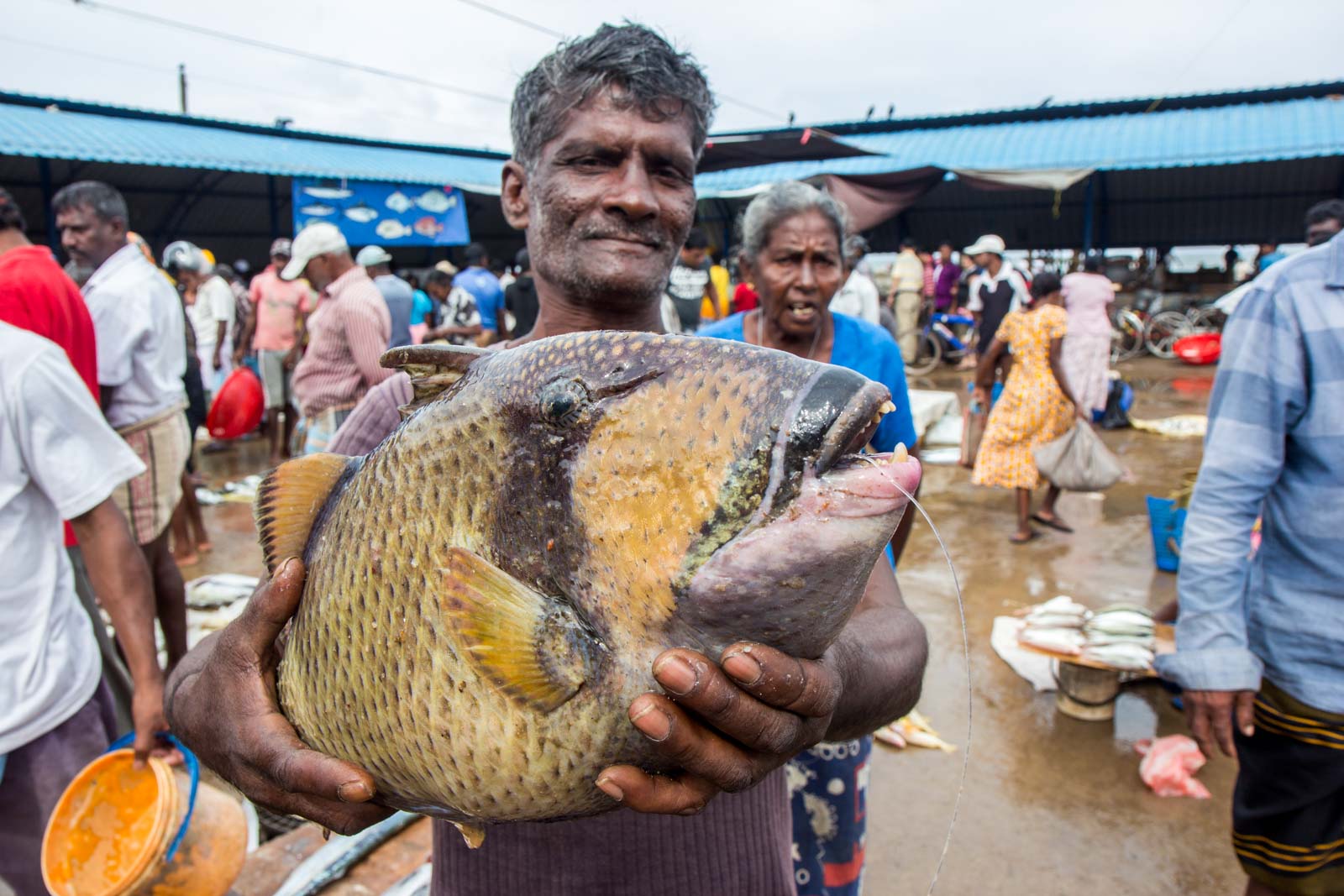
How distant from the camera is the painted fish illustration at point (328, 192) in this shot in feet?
53.3

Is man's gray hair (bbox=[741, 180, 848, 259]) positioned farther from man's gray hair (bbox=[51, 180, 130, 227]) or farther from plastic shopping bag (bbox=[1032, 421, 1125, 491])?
plastic shopping bag (bbox=[1032, 421, 1125, 491])

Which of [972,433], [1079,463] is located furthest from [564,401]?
[972,433]

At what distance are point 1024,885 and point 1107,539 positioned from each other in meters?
4.34

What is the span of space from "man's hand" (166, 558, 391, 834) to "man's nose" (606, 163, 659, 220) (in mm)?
751

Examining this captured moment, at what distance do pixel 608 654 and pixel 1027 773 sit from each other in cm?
371

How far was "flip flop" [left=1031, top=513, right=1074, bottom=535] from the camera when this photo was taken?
6965 mm

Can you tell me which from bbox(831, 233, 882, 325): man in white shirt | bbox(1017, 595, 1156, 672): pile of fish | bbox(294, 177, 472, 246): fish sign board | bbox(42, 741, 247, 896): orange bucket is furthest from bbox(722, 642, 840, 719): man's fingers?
bbox(294, 177, 472, 246): fish sign board

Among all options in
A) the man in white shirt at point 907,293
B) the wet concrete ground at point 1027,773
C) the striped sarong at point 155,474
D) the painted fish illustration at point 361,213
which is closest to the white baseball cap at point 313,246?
the striped sarong at point 155,474

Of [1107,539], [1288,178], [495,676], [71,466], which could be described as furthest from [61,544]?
[1288,178]

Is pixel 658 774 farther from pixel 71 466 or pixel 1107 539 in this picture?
pixel 1107 539

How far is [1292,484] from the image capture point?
2182 mm

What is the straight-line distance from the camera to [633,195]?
1367mm

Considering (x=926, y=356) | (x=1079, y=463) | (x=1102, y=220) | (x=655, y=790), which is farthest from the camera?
(x=1102, y=220)

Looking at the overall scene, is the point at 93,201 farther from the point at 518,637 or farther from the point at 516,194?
the point at 518,637
